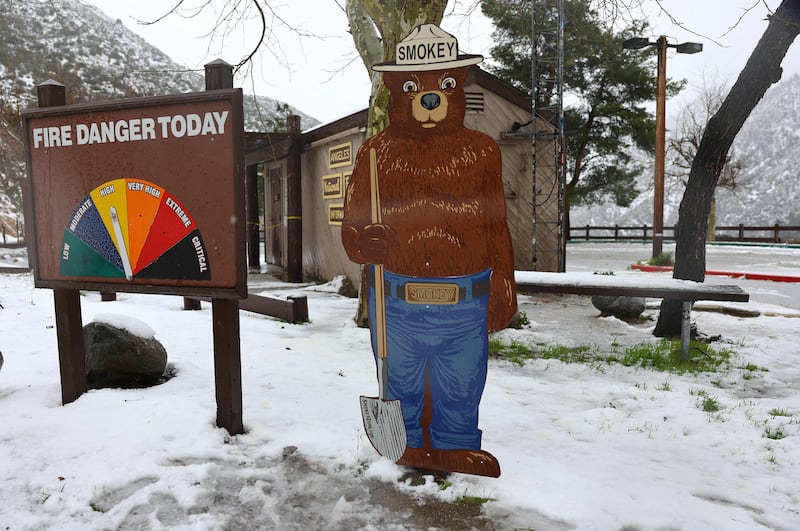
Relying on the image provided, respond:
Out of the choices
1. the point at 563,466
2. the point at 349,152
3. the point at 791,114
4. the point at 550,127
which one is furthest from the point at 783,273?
the point at 791,114

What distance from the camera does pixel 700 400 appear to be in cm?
421

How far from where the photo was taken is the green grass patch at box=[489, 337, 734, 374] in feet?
17.3

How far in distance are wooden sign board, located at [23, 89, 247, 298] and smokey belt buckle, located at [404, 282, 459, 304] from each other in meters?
1.00

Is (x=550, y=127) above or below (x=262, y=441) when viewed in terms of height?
above

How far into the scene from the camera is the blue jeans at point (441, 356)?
9.43 feet

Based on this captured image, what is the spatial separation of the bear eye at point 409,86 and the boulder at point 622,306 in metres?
5.74

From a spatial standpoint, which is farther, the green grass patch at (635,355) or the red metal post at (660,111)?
the red metal post at (660,111)

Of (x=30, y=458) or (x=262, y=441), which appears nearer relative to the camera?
(x=30, y=458)

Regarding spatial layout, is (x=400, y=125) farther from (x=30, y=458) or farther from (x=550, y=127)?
(x=550, y=127)

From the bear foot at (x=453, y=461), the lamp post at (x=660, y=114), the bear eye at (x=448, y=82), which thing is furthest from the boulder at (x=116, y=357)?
the lamp post at (x=660, y=114)

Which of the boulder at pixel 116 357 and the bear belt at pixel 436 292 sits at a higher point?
the bear belt at pixel 436 292

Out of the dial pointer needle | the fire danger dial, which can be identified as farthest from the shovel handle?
the dial pointer needle

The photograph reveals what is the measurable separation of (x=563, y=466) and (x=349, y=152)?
23.8 ft

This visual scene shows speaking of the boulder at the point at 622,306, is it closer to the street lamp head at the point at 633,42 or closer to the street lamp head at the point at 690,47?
the street lamp head at the point at 633,42
